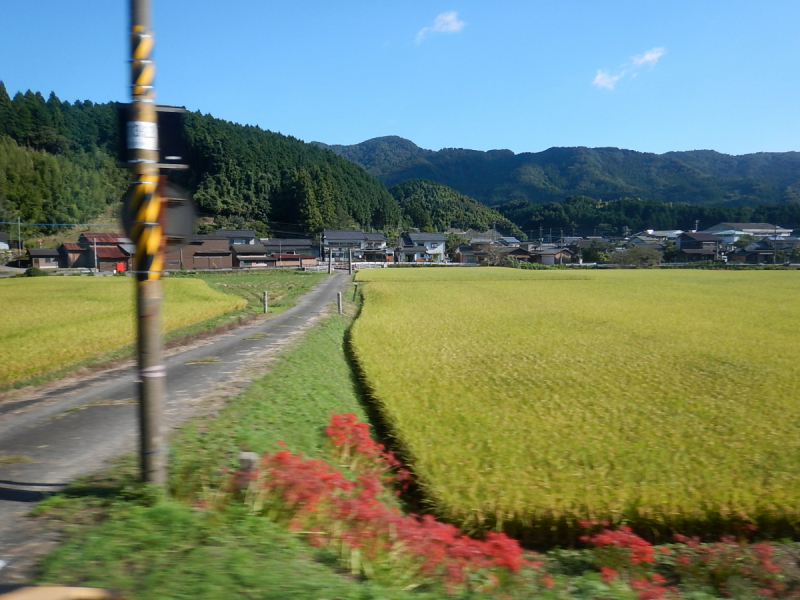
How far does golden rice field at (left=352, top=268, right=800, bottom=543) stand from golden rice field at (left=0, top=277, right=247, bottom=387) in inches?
251

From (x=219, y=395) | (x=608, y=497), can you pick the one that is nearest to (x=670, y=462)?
(x=608, y=497)

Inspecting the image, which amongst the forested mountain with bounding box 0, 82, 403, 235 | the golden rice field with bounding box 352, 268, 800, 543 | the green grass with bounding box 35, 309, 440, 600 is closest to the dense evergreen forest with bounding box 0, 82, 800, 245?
the forested mountain with bounding box 0, 82, 403, 235

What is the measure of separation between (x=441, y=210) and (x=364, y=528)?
432 feet

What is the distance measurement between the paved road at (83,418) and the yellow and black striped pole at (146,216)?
3.95 ft

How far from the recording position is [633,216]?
13912cm

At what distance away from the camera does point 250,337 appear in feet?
48.2

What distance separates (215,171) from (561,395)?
96.0 meters

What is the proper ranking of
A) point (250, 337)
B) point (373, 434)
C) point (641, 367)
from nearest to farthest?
point (373, 434)
point (641, 367)
point (250, 337)

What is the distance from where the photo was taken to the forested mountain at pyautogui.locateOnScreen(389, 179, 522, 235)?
124 meters

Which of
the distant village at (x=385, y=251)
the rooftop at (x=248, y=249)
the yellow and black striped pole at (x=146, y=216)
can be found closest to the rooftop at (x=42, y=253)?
the distant village at (x=385, y=251)

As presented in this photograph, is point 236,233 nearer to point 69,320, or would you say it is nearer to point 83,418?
point 69,320

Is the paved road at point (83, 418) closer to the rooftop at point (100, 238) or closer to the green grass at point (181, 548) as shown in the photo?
the green grass at point (181, 548)

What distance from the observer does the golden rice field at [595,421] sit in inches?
193

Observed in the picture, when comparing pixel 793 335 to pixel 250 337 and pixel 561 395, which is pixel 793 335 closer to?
pixel 561 395
